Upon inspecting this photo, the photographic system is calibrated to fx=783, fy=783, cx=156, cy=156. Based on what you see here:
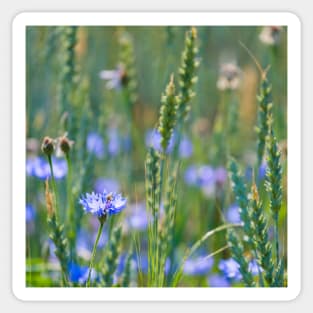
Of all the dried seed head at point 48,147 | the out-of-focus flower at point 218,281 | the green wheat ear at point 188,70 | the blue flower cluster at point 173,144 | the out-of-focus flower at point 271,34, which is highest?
the out-of-focus flower at point 271,34

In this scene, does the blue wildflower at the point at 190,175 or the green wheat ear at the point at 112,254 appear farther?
the blue wildflower at the point at 190,175

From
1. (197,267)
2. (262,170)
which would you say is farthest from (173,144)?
(197,267)

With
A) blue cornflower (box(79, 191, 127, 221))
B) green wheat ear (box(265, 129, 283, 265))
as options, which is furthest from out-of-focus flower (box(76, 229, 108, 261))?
green wheat ear (box(265, 129, 283, 265))

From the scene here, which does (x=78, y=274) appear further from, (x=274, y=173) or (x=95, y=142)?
(x=274, y=173)

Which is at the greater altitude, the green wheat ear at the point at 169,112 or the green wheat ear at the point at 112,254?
the green wheat ear at the point at 169,112

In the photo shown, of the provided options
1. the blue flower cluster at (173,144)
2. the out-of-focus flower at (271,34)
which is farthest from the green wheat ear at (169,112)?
the out-of-focus flower at (271,34)

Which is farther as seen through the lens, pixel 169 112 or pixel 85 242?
pixel 85 242

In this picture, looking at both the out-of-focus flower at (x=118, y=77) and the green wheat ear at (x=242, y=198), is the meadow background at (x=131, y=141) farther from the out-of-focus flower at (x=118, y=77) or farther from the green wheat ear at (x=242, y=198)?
the green wheat ear at (x=242, y=198)

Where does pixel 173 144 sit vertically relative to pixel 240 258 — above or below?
above
